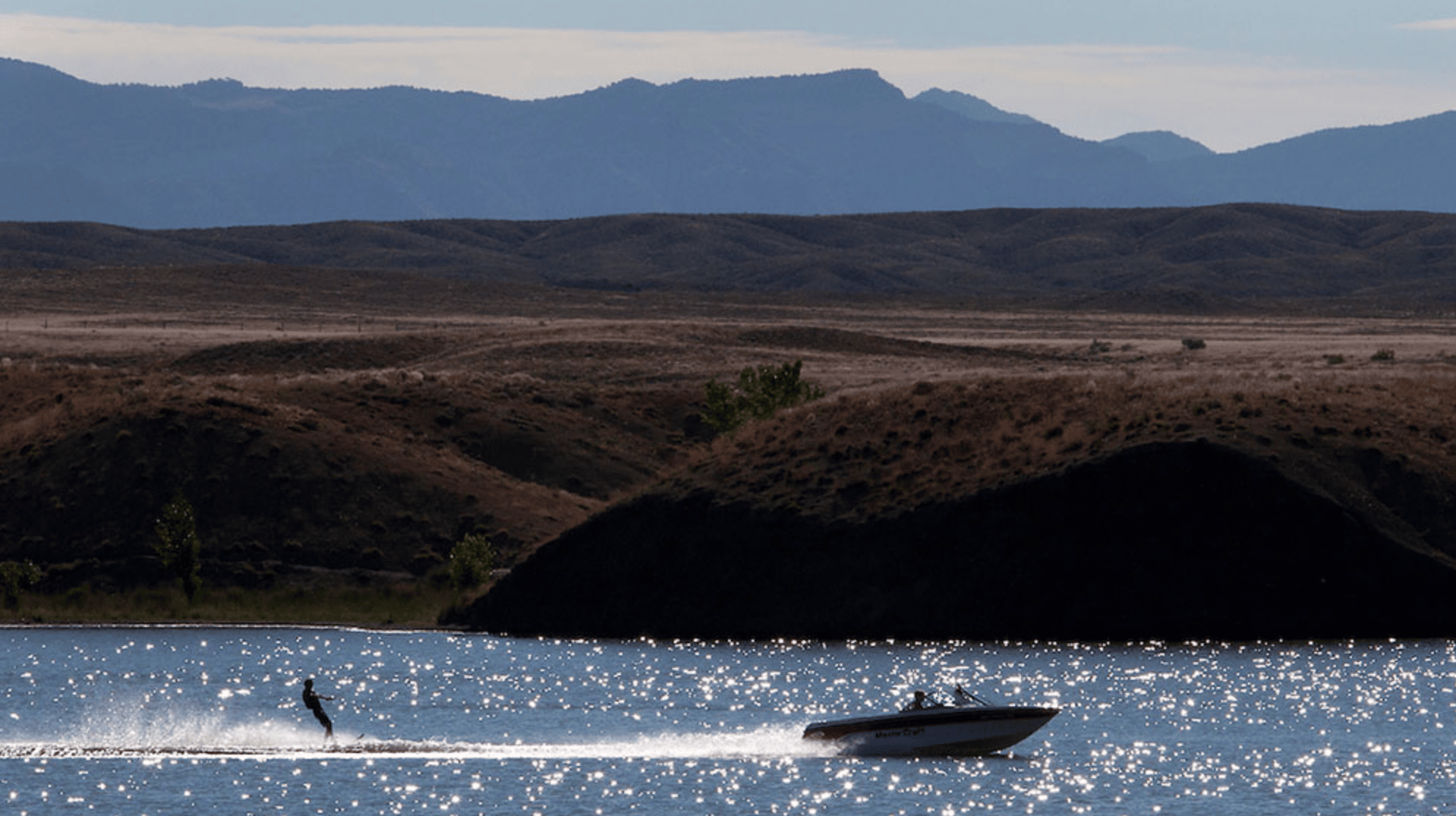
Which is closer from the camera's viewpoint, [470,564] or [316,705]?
[316,705]

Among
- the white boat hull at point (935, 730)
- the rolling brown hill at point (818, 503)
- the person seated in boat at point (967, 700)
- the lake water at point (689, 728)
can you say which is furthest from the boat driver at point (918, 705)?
the rolling brown hill at point (818, 503)

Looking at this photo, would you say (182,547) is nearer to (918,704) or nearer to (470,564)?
(470,564)

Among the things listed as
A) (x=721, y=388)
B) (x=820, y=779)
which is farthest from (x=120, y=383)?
(x=820, y=779)

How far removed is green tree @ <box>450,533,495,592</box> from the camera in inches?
3511

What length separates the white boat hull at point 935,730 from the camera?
53.0 metres

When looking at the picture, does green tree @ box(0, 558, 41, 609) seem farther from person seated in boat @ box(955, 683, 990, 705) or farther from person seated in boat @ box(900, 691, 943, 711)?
person seated in boat @ box(955, 683, 990, 705)

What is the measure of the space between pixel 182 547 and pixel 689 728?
39.2 metres

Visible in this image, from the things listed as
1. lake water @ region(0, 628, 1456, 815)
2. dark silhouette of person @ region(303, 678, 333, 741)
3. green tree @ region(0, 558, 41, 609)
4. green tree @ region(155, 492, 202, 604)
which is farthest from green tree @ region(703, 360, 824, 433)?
dark silhouette of person @ region(303, 678, 333, 741)

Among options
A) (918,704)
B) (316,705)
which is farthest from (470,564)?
(918,704)

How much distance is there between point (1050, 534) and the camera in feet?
263

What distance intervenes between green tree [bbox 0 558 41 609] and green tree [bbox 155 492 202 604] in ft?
17.7

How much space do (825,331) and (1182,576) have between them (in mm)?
104801

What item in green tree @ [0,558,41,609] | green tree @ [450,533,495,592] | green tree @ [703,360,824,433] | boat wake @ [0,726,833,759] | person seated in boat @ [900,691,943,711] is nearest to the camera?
person seated in boat @ [900,691,943,711]

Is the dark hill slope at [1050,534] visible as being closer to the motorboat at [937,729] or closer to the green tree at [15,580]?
the green tree at [15,580]
